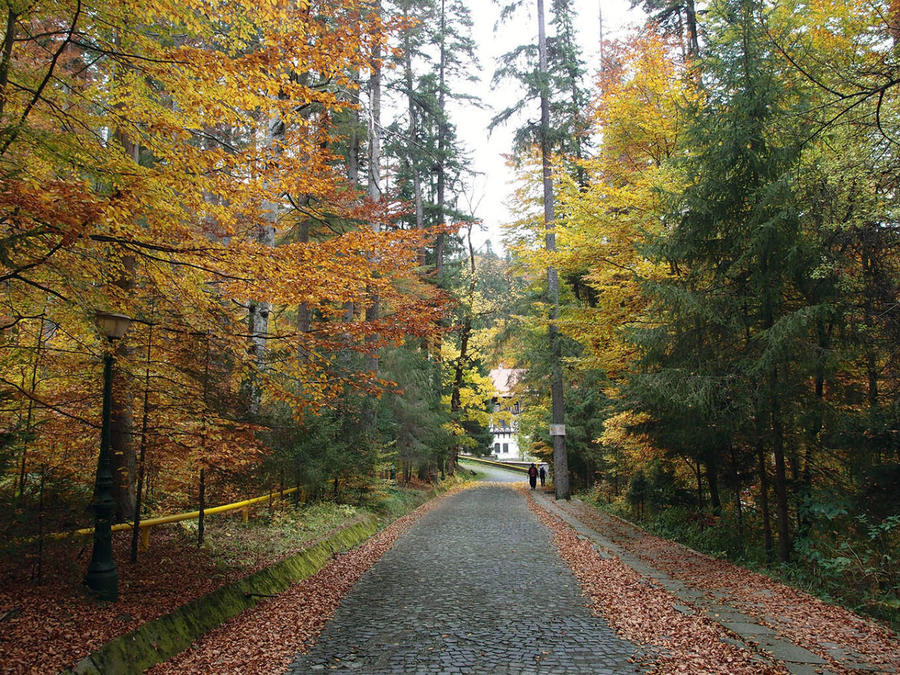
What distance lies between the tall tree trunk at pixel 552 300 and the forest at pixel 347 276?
21.2 feet

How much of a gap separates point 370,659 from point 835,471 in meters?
7.31

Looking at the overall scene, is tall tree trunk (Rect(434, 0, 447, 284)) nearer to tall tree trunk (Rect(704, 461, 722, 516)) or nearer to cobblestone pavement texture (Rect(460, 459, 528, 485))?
tall tree trunk (Rect(704, 461, 722, 516))

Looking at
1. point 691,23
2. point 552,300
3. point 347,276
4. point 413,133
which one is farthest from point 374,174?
point 691,23

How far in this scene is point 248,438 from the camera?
6.61 meters

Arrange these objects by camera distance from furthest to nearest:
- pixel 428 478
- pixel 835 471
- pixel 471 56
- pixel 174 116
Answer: pixel 428 478 → pixel 471 56 → pixel 835 471 → pixel 174 116

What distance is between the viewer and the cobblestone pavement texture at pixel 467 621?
4820 millimetres

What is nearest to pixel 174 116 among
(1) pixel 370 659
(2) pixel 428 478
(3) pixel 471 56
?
(1) pixel 370 659

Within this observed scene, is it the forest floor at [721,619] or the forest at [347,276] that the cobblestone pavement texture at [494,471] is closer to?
the forest at [347,276]

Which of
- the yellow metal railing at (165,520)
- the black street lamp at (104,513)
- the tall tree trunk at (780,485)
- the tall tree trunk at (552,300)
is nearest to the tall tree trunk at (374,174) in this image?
the yellow metal railing at (165,520)

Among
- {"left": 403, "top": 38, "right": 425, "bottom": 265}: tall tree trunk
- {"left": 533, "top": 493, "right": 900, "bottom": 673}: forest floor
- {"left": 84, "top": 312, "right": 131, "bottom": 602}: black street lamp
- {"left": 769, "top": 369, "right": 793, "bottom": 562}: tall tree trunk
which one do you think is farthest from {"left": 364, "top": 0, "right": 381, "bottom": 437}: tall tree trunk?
{"left": 769, "top": 369, "right": 793, "bottom": 562}: tall tree trunk

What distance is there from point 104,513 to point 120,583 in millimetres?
1096

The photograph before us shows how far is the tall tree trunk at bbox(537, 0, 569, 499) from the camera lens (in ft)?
64.7

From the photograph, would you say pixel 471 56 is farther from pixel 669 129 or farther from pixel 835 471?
pixel 835 471

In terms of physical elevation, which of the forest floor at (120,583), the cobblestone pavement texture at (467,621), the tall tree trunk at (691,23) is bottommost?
the cobblestone pavement texture at (467,621)
